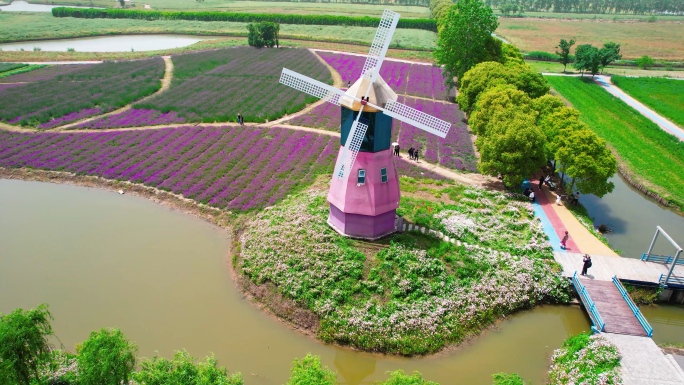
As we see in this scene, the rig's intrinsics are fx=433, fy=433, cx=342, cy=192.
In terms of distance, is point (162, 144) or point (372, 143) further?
point (162, 144)

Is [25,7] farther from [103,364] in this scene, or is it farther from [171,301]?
[103,364]

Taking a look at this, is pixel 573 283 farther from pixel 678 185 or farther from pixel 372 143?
pixel 678 185

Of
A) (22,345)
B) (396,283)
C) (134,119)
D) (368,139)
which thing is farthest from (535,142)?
(134,119)


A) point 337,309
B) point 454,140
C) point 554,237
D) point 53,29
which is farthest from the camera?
point 53,29

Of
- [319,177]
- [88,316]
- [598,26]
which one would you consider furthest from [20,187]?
[598,26]

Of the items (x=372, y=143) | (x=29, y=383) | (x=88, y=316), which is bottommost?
(x=88, y=316)
